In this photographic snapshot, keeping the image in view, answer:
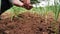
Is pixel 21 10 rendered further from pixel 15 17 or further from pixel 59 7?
pixel 59 7

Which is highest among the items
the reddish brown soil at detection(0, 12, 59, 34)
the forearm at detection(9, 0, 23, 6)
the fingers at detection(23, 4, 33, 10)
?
the forearm at detection(9, 0, 23, 6)

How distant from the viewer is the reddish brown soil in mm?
1348

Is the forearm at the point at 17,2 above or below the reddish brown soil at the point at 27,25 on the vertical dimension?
above

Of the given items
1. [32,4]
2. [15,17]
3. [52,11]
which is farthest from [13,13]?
[52,11]

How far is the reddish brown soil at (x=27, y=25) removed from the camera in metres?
1.35

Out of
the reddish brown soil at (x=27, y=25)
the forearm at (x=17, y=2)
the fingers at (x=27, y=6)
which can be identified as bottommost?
the reddish brown soil at (x=27, y=25)

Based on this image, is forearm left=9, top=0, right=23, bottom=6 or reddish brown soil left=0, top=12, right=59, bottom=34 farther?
forearm left=9, top=0, right=23, bottom=6

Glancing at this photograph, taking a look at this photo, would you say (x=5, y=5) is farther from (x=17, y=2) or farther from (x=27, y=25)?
(x=27, y=25)

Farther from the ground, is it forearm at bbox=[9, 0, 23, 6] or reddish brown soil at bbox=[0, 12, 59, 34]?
forearm at bbox=[9, 0, 23, 6]

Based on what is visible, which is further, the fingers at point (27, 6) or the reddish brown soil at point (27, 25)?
the fingers at point (27, 6)

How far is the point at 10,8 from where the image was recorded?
1.53 meters

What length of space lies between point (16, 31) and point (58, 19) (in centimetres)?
32

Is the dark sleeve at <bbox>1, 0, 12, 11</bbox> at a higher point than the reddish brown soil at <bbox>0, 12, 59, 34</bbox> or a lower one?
higher

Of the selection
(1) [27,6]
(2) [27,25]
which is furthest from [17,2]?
(2) [27,25]
